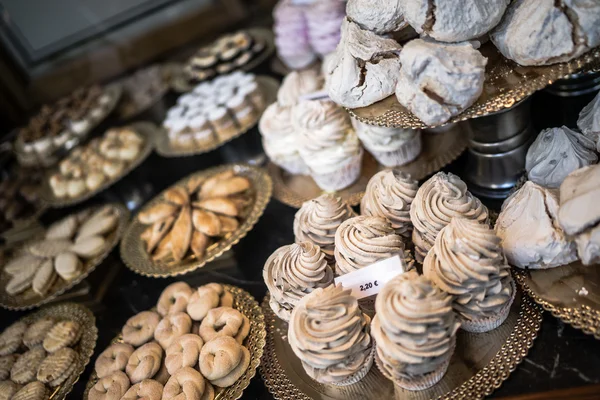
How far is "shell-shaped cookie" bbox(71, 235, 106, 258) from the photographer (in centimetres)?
263

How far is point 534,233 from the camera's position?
1.54 metres

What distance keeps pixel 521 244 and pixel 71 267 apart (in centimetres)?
206

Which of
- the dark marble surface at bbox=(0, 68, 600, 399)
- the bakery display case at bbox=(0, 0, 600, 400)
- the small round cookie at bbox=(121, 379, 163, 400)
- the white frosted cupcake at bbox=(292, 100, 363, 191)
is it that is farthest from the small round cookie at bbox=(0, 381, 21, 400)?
the white frosted cupcake at bbox=(292, 100, 363, 191)

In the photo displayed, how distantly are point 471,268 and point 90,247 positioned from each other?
1.97m

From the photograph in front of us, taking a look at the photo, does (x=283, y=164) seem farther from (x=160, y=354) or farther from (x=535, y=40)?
(x=535, y=40)

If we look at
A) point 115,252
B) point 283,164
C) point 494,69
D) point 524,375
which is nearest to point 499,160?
point 494,69

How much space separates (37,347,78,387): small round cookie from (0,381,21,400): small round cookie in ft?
0.35

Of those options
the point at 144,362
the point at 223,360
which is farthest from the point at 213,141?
the point at 223,360

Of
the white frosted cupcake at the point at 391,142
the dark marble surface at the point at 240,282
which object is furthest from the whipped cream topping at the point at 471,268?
the white frosted cupcake at the point at 391,142

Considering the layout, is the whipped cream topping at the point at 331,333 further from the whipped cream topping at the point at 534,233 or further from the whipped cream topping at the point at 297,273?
the whipped cream topping at the point at 534,233

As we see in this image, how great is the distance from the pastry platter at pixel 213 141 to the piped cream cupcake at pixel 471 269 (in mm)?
1800

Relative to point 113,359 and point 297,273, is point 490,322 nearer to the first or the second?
point 297,273

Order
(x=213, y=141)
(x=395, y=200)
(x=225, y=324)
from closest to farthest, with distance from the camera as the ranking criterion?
(x=395, y=200)
(x=225, y=324)
(x=213, y=141)

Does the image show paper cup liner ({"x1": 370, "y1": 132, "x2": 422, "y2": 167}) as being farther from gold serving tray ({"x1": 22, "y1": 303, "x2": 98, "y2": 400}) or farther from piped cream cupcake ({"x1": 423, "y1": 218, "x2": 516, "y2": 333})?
gold serving tray ({"x1": 22, "y1": 303, "x2": 98, "y2": 400})
